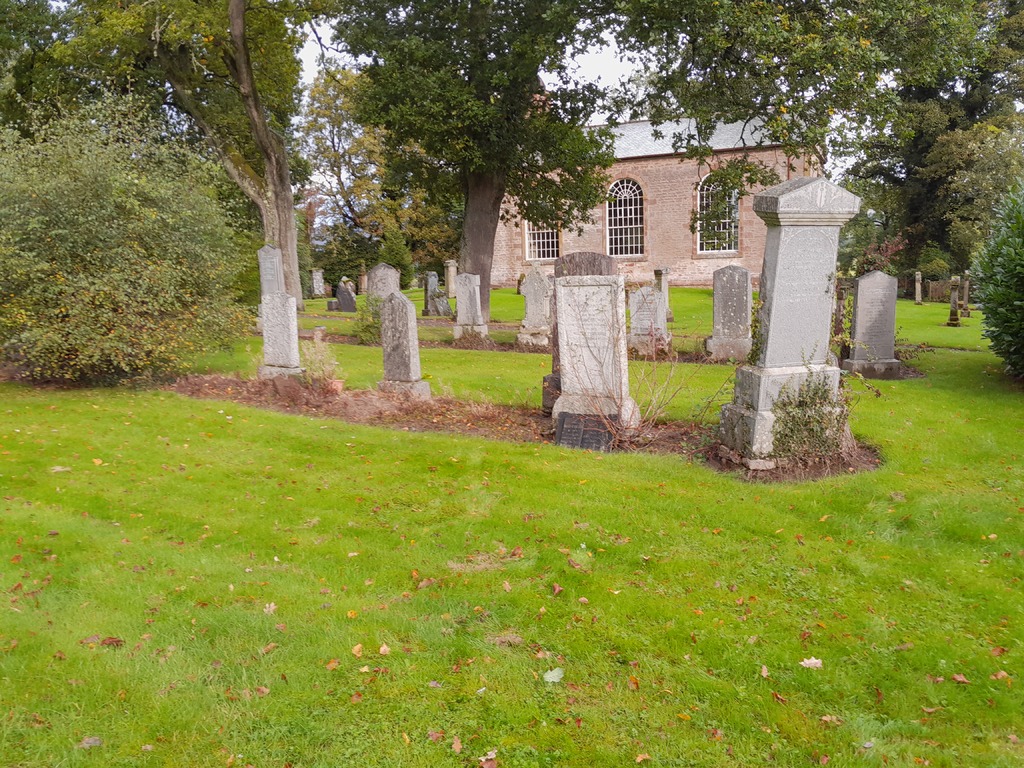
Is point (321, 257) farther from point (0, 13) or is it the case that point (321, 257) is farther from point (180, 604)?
point (180, 604)

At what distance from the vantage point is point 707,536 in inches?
223

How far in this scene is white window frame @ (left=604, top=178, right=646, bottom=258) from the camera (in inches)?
1508

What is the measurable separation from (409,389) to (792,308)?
17.7 feet

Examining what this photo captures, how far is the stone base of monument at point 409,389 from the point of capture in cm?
1049

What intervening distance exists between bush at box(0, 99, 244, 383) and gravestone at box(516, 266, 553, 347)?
23.7 feet

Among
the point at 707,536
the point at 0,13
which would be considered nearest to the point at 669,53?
the point at 707,536

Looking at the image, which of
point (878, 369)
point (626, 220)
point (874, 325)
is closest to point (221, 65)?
point (874, 325)

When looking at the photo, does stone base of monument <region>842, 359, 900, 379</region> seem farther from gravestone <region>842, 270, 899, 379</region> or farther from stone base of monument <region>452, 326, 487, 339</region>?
stone base of monument <region>452, 326, 487, 339</region>

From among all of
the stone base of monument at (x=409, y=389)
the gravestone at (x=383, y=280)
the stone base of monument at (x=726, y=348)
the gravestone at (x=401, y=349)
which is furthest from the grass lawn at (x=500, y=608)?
the gravestone at (x=383, y=280)

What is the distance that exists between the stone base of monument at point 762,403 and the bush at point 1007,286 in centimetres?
488

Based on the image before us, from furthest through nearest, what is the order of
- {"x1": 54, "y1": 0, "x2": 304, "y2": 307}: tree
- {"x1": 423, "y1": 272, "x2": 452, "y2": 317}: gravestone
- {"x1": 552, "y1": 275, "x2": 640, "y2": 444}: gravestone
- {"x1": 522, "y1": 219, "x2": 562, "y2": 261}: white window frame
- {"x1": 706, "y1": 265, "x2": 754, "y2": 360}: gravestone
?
{"x1": 522, "y1": 219, "x2": 562, "y2": 261}: white window frame
{"x1": 423, "y1": 272, "x2": 452, "y2": 317}: gravestone
{"x1": 54, "y1": 0, "x2": 304, "y2": 307}: tree
{"x1": 706, "y1": 265, "x2": 754, "y2": 360}: gravestone
{"x1": 552, "y1": 275, "x2": 640, "y2": 444}: gravestone

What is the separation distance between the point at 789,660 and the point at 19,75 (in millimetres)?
27134

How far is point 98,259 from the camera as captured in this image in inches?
417

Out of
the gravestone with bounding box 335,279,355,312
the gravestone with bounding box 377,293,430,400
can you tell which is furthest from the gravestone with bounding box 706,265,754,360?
the gravestone with bounding box 335,279,355,312
